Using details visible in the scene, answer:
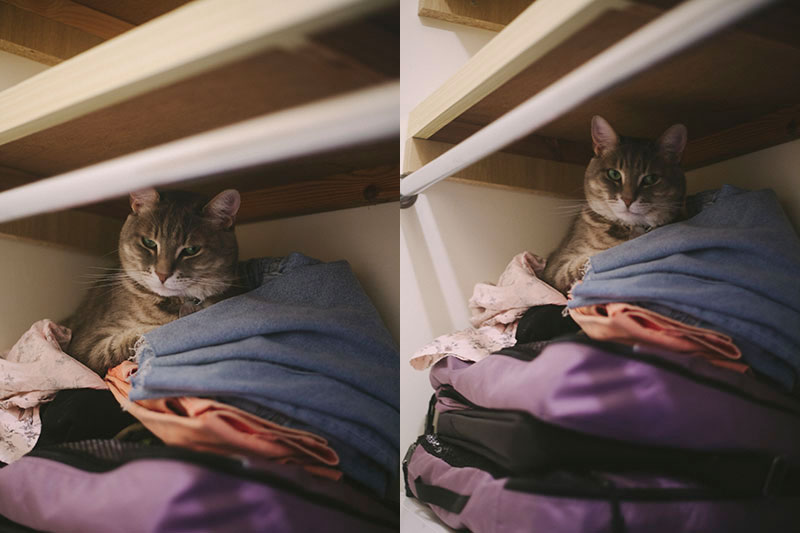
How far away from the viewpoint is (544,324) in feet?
2.14

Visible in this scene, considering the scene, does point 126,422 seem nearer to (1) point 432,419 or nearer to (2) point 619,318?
(1) point 432,419

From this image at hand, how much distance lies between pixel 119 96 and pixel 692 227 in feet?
2.26

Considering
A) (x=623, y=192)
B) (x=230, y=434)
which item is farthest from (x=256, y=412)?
(x=623, y=192)

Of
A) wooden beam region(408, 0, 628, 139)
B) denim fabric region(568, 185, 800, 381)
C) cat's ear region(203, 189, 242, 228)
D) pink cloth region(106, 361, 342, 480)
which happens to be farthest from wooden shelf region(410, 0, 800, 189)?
pink cloth region(106, 361, 342, 480)

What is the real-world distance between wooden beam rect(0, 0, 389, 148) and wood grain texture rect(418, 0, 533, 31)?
42 cm

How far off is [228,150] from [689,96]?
51cm

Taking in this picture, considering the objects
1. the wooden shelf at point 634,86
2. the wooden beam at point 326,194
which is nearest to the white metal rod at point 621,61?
the wooden shelf at point 634,86

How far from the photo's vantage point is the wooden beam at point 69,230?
31.1 inches

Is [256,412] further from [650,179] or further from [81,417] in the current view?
[650,179]

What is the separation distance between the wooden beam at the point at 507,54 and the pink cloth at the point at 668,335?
0.86 ft

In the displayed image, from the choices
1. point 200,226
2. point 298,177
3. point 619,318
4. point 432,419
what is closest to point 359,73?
point 298,177

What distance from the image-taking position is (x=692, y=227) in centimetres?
58

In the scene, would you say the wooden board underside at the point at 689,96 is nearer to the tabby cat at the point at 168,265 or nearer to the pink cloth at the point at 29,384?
the tabby cat at the point at 168,265

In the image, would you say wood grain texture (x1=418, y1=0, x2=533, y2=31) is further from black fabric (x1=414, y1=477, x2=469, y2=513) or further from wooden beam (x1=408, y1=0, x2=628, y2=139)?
black fabric (x1=414, y1=477, x2=469, y2=513)
